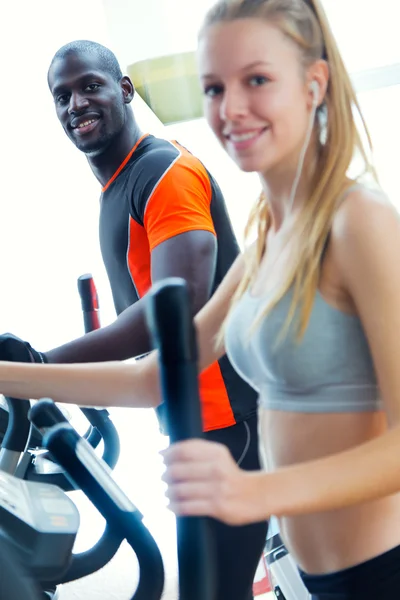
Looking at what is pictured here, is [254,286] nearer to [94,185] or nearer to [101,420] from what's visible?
[101,420]

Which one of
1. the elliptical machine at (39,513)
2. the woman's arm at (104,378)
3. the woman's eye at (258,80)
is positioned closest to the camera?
the elliptical machine at (39,513)

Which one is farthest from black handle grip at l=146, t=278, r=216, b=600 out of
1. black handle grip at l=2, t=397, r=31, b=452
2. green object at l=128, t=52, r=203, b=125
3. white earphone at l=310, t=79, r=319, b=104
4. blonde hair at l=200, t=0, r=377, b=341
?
green object at l=128, t=52, r=203, b=125

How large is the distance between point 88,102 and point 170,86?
1895 millimetres

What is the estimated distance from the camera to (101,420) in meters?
1.65

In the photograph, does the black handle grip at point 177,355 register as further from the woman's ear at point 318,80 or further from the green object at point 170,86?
the green object at point 170,86

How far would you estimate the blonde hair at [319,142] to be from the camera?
0.96 m

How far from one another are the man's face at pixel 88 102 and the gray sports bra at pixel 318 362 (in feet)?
3.73

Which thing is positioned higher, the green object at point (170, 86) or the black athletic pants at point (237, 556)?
the green object at point (170, 86)

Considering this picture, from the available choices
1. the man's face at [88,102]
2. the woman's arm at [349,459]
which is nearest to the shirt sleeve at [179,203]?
the man's face at [88,102]

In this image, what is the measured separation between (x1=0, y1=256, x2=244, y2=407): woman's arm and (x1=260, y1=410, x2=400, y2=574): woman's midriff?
0.25m

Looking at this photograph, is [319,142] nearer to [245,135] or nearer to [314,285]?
[245,135]

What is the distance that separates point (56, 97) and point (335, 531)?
1.48m

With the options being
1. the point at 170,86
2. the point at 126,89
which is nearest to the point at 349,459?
the point at 126,89

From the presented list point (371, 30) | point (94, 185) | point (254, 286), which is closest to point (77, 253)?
point (94, 185)
